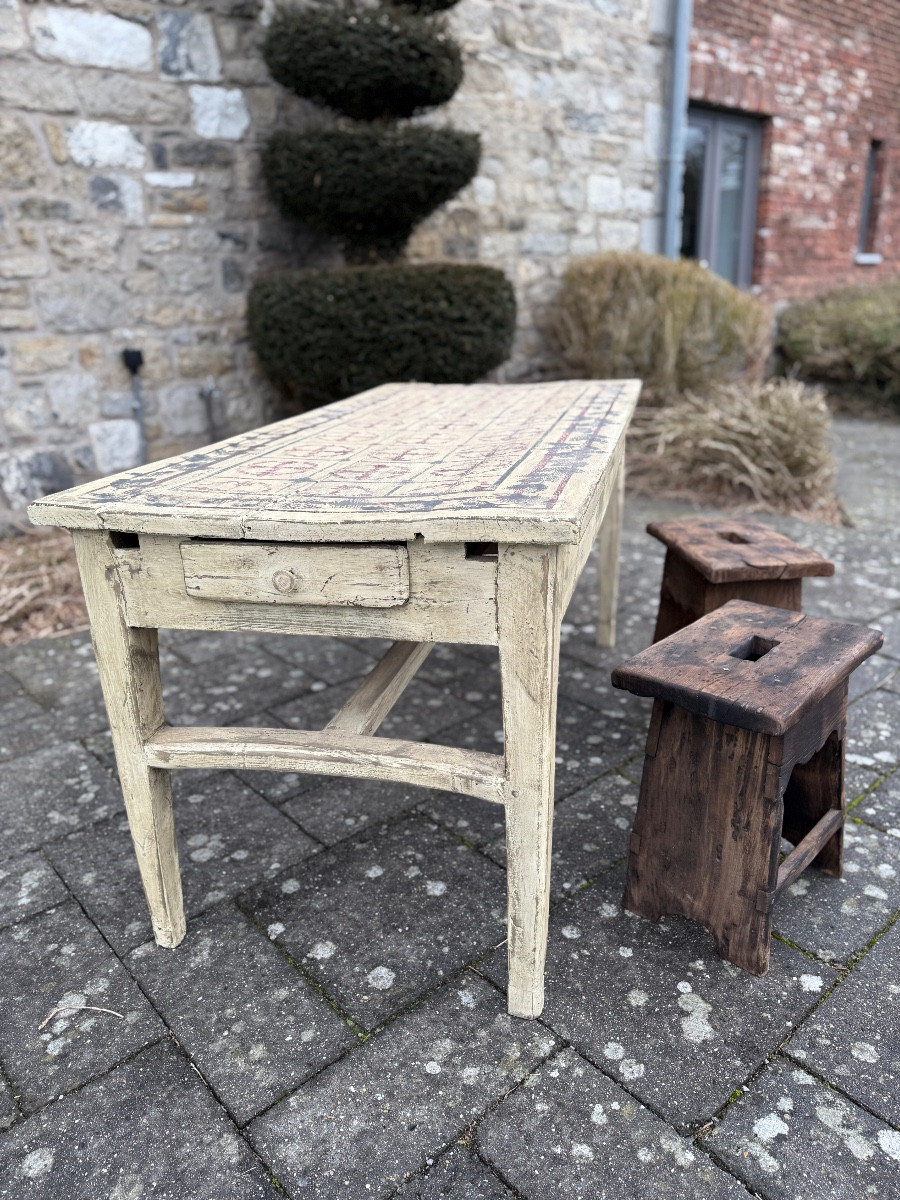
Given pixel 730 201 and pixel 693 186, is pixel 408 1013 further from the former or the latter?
pixel 730 201

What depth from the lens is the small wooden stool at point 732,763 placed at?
1.45 metres

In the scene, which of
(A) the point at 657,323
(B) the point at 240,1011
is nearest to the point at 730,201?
(A) the point at 657,323

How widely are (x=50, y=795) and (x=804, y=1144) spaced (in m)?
1.77

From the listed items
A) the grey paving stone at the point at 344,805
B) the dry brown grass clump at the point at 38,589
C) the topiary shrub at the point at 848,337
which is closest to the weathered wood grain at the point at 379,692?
the grey paving stone at the point at 344,805

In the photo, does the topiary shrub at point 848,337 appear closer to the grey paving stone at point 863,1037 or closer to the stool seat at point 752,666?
the stool seat at point 752,666

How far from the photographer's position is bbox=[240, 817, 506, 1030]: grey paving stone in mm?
1509

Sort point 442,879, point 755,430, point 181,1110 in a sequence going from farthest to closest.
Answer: point 755,430 < point 442,879 < point 181,1110

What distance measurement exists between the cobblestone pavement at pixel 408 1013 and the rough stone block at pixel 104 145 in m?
3.02

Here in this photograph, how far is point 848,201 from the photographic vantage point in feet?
29.8

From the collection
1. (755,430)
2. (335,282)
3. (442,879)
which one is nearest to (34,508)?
(442,879)

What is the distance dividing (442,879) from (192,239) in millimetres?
3769

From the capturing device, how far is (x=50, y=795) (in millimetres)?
2119

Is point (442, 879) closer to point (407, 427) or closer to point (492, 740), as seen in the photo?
point (492, 740)

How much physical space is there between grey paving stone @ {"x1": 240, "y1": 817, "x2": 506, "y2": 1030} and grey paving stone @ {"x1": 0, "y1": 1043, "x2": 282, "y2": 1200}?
274 mm
